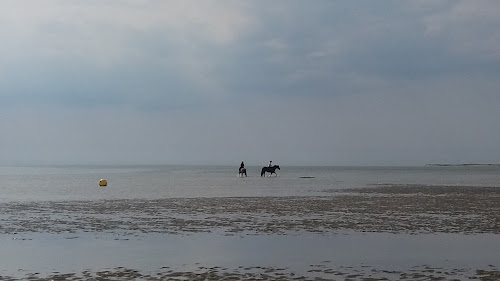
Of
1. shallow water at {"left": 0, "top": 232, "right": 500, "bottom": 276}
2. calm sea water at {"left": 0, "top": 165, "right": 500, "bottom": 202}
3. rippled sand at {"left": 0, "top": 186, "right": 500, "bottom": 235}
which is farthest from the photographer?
calm sea water at {"left": 0, "top": 165, "right": 500, "bottom": 202}

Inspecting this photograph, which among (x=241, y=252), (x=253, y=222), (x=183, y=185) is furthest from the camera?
(x=183, y=185)

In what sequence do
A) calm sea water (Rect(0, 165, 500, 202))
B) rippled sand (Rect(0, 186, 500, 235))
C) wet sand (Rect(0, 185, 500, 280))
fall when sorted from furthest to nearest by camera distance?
calm sea water (Rect(0, 165, 500, 202)) < rippled sand (Rect(0, 186, 500, 235)) < wet sand (Rect(0, 185, 500, 280))

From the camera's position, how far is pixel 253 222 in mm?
25422

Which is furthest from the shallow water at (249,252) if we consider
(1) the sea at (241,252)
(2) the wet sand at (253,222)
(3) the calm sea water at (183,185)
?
(3) the calm sea water at (183,185)

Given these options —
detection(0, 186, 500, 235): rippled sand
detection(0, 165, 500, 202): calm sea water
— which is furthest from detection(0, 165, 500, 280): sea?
detection(0, 165, 500, 202): calm sea water

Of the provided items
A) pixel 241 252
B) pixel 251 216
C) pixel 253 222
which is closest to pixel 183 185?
pixel 251 216

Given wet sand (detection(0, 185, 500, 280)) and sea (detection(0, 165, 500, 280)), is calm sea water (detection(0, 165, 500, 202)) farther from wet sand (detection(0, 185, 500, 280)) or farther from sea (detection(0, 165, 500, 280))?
sea (detection(0, 165, 500, 280))

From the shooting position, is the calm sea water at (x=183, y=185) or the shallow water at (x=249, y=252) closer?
the shallow water at (x=249, y=252)

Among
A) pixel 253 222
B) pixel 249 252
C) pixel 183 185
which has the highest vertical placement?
pixel 183 185

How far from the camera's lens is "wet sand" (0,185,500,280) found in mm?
13898

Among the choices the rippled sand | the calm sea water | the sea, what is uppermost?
the calm sea water

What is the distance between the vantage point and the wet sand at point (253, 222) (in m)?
13.9

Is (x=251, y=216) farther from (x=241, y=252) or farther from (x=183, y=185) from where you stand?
(x=183, y=185)

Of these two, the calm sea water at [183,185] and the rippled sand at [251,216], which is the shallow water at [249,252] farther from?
the calm sea water at [183,185]
